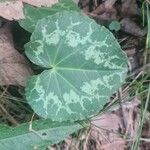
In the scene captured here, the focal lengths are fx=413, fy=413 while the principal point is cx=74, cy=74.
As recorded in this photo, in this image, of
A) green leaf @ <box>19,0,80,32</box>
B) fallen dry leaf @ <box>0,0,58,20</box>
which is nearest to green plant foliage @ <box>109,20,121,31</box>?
green leaf @ <box>19,0,80,32</box>

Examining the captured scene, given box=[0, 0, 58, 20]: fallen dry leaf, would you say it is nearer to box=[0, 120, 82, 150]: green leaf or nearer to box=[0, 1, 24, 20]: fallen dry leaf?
box=[0, 1, 24, 20]: fallen dry leaf

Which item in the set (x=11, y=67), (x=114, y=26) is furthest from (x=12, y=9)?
(x=114, y=26)

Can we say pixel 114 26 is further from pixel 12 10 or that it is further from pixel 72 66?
pixel 12 10

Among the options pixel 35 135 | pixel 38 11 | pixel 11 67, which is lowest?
pixel 35 135

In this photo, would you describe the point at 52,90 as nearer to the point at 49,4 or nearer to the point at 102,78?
the point at 102,78

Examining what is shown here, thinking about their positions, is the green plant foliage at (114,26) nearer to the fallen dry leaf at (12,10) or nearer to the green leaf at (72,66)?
the green leaf at (72,66)

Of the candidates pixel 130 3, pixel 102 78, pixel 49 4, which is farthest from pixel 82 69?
pixel 130 3
